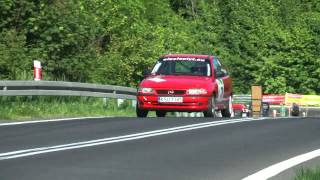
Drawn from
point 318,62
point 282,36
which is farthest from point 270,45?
point 318,62

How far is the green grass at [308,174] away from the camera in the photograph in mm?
8109

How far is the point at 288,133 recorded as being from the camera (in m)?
12.8

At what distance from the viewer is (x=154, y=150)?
33.9ft

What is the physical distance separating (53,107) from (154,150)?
28.6 ft

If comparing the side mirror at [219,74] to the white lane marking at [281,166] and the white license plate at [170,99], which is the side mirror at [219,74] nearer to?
the white license plate at [170,99]

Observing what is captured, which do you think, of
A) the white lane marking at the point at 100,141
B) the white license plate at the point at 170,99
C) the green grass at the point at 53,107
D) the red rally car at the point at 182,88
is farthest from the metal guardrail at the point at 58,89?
the white lane marking at the point at 100,141

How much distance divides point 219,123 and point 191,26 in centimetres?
5520

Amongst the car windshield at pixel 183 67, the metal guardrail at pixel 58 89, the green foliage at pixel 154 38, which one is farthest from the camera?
the green foliage at pixel 154 38

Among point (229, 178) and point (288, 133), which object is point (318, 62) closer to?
point (288, 133)

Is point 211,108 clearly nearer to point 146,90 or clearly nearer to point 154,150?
point 146,90

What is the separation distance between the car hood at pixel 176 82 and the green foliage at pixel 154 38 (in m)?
4.45

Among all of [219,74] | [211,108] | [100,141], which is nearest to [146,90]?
[211,108]

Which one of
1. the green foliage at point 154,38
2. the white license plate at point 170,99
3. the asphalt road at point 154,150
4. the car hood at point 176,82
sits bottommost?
the asphalt road at point 154,150

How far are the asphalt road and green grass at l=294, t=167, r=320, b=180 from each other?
0.52 metres
